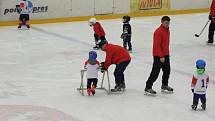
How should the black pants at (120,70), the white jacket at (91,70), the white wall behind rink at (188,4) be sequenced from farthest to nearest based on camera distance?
the white wall behind rink at (188,4), the black pants at (120,70), the white jacket at (91,70)

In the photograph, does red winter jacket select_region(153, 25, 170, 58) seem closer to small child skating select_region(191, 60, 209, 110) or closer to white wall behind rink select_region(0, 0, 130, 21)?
small child skating select_region(191, 60, 209, 110)

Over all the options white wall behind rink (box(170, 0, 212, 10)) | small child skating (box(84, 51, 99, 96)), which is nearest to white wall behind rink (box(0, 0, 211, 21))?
white wall behind rink (box(170, 0, 212, 10))

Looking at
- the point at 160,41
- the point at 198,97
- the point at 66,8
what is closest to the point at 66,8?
the point at 66,8

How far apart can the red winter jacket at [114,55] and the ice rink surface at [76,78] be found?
61cm

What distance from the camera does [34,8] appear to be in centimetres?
1827

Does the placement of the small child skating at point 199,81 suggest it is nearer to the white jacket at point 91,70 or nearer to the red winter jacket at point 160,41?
the red winter jacket at point 160,41

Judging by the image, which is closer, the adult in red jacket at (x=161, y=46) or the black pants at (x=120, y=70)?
the adult in red jacket at (x=161, y=46)

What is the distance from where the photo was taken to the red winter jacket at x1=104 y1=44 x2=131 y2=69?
8625 millimetres

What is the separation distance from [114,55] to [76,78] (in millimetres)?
1753

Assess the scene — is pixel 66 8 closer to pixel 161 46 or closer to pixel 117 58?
pixel 117 58

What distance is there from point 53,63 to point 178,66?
283 cm

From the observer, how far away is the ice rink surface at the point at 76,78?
7782 millimetres

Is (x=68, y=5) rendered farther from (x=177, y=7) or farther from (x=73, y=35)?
(x=177, y=7)

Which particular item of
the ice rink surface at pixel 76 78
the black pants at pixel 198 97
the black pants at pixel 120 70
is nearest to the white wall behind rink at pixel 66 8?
the ice rink surface at pixel 76 78
